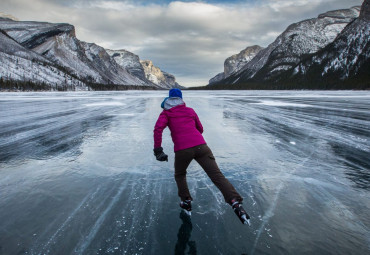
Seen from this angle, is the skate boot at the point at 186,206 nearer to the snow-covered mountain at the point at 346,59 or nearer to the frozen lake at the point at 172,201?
the frozen lake at the point at 172,201

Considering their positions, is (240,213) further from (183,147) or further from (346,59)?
(346,59)

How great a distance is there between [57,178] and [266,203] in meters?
3.75

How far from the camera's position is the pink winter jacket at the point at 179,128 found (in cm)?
356

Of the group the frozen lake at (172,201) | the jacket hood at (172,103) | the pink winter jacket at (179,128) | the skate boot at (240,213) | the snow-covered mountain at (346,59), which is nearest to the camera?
the frozen lake at (172,201)

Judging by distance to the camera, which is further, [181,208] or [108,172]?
[108,172]

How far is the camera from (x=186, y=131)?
3.63 m

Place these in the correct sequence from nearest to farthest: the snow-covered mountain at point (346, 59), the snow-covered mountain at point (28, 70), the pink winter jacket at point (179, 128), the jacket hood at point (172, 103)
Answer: the pink winter jacket at point (179, 128) → the jacket hood at point (172, 103) → the snow-covered mountain at point (28, 70) → the snow-covered mountain at point (346, 59)

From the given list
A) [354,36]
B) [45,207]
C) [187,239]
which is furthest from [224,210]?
[354,36]

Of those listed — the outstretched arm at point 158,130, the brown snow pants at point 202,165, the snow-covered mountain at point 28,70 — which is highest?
the snow-covered mountain at point 28,70

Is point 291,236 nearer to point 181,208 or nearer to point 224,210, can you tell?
point 224,210

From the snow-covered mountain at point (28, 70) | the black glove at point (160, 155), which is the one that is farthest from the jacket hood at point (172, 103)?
the snow-covered mountain at point (28, 70)

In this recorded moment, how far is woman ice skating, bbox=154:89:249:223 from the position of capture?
3498mm

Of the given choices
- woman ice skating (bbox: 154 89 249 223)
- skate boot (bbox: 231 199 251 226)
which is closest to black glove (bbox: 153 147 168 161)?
woman ice skating (bbox: 154 89 249 223)

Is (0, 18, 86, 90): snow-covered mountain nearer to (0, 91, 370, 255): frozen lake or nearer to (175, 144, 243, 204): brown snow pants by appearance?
(0, 91, 370, 255): frozen lake
